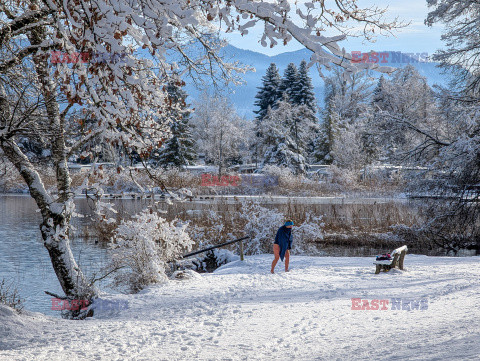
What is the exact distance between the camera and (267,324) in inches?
256

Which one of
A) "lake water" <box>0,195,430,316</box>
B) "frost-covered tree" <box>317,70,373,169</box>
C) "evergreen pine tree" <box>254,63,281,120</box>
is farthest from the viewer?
"evergreen pine tree" <box>254,63,281,120</box>

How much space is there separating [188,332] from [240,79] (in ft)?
15.7

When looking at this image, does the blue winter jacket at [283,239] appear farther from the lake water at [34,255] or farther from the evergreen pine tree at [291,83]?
the evergreen pine tree at [291,83]

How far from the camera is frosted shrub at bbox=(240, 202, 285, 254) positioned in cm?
1711

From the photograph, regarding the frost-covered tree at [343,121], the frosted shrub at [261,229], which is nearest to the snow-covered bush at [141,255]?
the frosted shrub at [261,229]

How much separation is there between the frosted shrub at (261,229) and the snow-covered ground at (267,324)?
674 cm

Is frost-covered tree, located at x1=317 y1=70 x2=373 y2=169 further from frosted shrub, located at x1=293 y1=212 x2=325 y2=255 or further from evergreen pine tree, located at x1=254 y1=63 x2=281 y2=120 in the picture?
frosted shrub, located at x1=293 y1=212 x2=325 y2=255

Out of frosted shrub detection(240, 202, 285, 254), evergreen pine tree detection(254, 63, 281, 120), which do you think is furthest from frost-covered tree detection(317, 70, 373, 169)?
frosted shrub detection(240, 202, 285, 254)

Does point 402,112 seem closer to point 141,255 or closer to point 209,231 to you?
point 209,231

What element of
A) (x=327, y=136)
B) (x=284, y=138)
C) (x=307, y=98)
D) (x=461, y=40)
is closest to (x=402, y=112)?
(x=327, y=136)

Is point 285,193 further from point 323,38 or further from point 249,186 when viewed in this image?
point 323,38

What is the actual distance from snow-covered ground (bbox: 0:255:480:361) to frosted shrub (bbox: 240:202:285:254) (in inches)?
266

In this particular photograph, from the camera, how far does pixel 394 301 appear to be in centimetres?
815

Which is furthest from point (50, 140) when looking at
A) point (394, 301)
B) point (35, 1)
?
point (394, 301)
